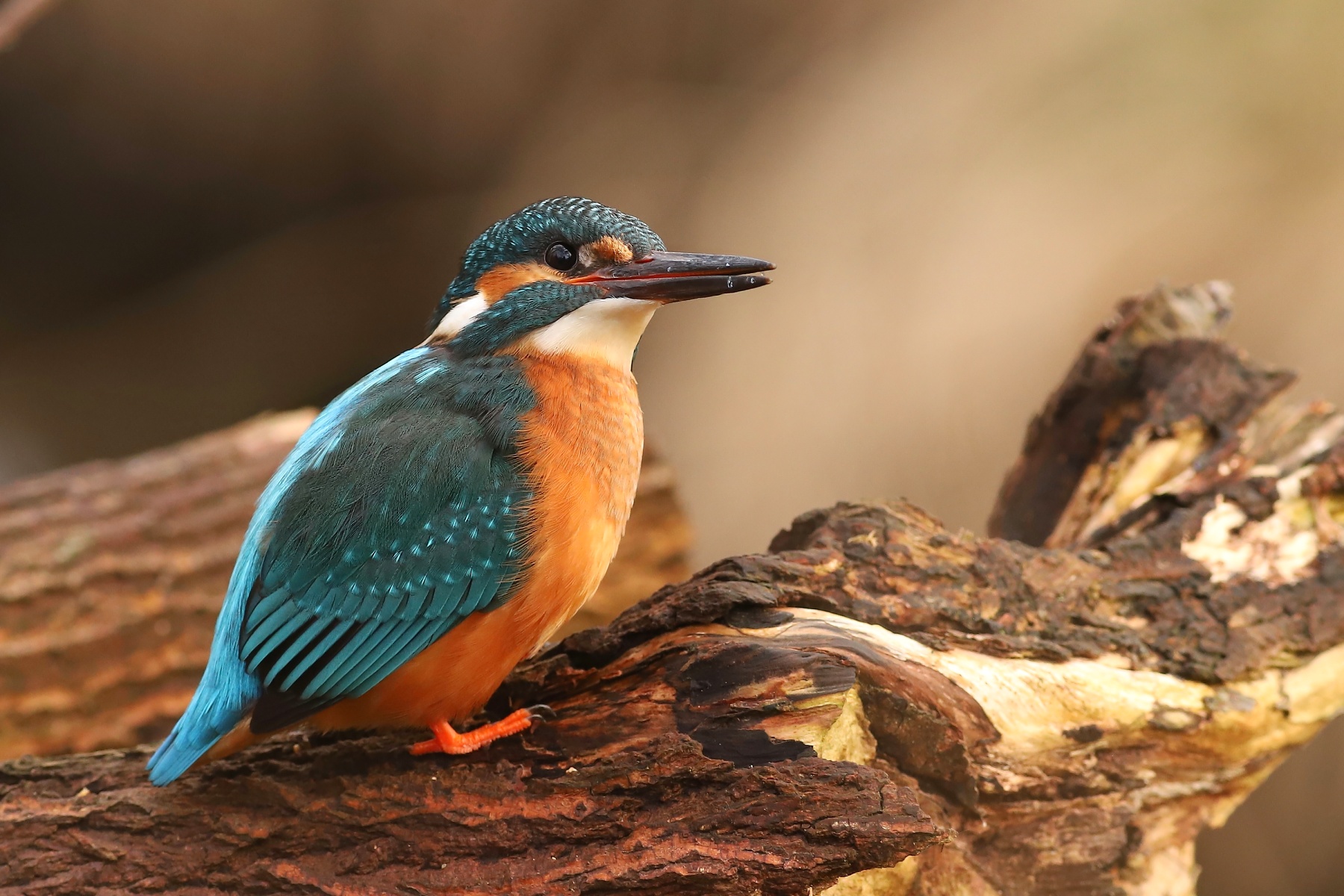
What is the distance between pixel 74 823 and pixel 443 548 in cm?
77

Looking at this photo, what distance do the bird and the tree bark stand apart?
0.40 ft

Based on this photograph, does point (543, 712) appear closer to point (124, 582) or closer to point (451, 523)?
point (451, 523)

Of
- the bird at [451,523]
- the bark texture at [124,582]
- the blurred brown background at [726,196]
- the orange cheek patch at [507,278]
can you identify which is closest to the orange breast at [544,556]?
the bird at [451,523]

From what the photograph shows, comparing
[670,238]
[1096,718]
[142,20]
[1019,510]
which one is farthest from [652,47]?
[1096,718]

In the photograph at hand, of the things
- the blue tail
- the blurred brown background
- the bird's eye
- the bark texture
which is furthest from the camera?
the blurred brown background

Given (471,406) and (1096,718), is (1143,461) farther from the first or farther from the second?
(471,406)

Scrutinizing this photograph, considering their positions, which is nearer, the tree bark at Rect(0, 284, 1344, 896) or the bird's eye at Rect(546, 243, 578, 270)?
the tree bark at Rect(0, 284, 1344, 896)

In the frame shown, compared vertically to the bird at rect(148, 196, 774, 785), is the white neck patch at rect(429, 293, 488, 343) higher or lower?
higher

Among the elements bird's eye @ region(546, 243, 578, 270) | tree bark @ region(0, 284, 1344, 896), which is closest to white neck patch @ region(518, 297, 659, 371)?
bird's eye @ region(546, 243, 578, 270)

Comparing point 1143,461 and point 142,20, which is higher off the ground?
point 142,20

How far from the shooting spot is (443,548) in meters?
1.92

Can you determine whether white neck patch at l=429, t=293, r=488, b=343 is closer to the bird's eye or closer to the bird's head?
the bird's head

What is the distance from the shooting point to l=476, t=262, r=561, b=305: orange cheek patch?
222 centimetres

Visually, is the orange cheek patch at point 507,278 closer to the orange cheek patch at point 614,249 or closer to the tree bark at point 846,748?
the orange cheek patch at point 614,249
